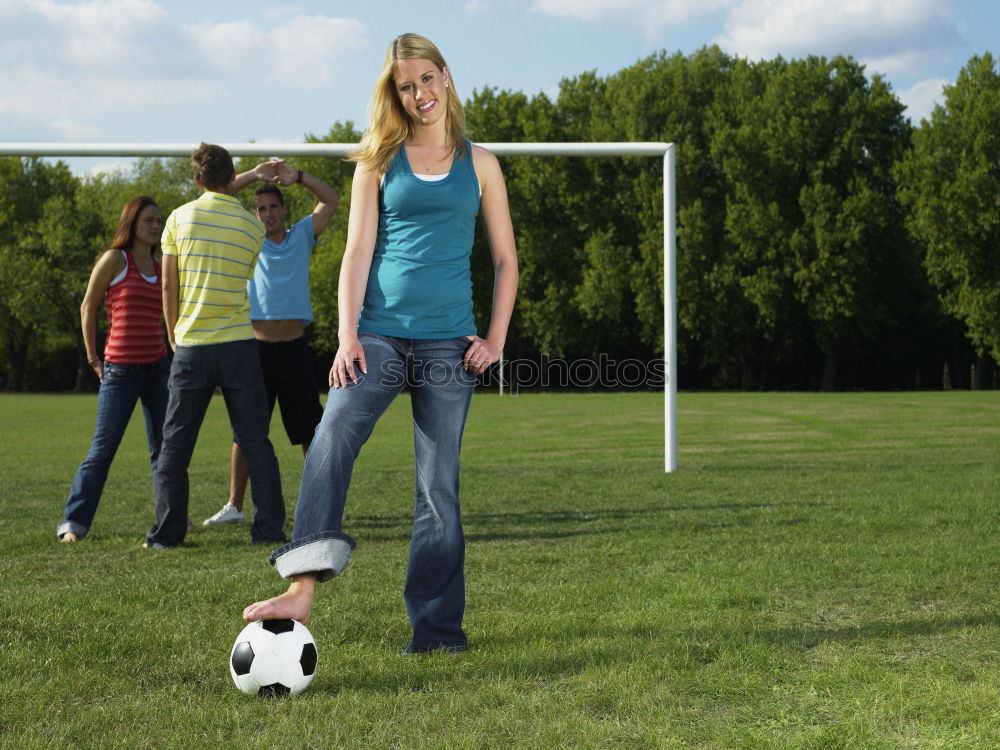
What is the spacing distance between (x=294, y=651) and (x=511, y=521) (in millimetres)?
3970

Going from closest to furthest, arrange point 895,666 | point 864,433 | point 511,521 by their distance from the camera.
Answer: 1. point 895,666
2. point 511,521
3. point 864,433

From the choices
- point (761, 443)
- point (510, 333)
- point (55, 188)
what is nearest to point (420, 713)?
point (761, 443)

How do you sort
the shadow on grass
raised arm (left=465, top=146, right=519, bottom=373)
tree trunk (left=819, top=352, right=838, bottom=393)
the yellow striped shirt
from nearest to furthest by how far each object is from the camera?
raised arm (left=465, top=146, right=519, bottom=373) → the shadow on grass → the yellow striped shirt → tree trunk (left=819, top=352, right=838, bottom=393)

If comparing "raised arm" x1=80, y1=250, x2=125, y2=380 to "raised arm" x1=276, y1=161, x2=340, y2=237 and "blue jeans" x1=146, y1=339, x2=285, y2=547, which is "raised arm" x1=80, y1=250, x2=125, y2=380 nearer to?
"blue jeans" x1=146, y1=339, x2=285, y2=547

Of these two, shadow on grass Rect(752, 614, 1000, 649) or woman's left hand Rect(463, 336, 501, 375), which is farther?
shadow on grass Rect(752, 614, 1000, 649)

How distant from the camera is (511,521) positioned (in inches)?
276

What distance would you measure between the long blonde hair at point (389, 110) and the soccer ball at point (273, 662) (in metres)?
1.51

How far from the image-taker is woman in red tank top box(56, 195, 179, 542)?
21.1 feet

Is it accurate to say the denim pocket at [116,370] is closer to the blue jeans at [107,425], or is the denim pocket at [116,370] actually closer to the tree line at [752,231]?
the blue jeans at [107,425]

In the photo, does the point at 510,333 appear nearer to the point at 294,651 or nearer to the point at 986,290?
the point at 986,290

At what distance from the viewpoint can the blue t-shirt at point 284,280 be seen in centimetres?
→ 678

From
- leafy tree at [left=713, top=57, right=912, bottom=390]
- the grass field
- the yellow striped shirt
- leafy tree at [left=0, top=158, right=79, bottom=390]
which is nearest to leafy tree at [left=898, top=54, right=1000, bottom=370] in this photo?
leafy tree at [left=713, top=57, right=912, bottom=390]

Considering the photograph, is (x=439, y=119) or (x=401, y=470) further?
(x=401, y=470)

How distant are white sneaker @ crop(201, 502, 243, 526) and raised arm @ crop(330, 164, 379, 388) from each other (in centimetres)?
400
